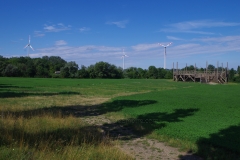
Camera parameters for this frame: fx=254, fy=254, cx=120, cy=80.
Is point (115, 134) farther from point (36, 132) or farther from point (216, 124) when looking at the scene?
point (216, 124)

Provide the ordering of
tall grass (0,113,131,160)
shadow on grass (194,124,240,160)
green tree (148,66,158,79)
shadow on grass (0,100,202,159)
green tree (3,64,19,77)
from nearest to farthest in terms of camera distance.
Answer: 1. tall grass (0,113,131,160)
2. shadow on grass (0,100,202,159)
3. shadow on grass (194,124,240,160)
4. green tree (3,64,19,77)
5. green tree (148,66,158,79)

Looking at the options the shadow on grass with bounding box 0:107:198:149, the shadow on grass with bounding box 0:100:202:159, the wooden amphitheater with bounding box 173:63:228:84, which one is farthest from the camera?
the wooden amphitheater with bounding box 173:63:228:84

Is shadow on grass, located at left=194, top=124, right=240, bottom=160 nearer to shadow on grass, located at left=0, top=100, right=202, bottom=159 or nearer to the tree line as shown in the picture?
shadow on grass, located at left=0, top=100, right=202, bottom=159

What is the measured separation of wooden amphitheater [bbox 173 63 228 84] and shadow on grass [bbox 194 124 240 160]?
70.4 m

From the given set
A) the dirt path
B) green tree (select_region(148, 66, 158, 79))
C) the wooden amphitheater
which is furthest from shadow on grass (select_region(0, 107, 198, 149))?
green tree (select_region(148, 66, 158, 79))

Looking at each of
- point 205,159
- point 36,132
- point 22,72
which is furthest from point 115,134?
point 22,72

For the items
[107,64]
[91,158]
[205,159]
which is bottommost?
[205,159]

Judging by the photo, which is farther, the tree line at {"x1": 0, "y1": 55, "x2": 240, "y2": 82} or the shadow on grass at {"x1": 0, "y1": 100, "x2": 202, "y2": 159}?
the tree line at {"x1": 0, "y1": 55, "x2": 240, "y2": 82}

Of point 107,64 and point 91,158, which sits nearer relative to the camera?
point 91,158

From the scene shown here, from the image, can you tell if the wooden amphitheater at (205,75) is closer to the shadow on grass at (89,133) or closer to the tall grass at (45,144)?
the shadow on grass at (89,133)

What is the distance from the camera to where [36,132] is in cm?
905

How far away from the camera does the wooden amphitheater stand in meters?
77.1

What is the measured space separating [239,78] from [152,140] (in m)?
92.4

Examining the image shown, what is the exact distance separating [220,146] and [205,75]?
74625 millimetres
